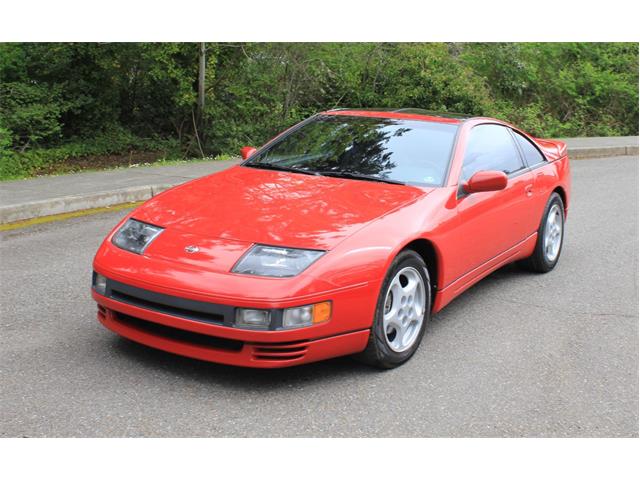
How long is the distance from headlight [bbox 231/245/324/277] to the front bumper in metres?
0.25

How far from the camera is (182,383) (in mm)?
3951

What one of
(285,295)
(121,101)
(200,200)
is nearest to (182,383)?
(285,295)

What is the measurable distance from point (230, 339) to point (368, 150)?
75.9 inches

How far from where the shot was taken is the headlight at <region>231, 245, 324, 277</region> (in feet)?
12.6

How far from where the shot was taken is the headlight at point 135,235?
4195 mm

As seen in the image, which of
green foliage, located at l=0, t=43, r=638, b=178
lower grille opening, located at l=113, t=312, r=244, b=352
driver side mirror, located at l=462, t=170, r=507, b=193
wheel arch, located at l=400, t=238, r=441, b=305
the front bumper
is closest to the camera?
the front bumper

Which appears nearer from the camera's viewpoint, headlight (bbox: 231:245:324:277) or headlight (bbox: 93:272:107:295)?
headlight (bbox: 231:245:324:277)

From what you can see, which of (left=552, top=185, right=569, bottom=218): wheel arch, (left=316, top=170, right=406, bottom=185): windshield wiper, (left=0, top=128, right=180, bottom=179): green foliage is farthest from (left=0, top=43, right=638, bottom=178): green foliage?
(left=316, top=170, right=406, bottom=185): windshield wiper

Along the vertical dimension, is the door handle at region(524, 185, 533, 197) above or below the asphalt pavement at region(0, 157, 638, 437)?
above

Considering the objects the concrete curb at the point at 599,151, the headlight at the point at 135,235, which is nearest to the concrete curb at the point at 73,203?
the headlight at the point at 135,235

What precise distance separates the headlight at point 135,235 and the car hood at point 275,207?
50mm

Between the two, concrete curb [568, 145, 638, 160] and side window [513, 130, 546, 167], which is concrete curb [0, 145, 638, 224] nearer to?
side window [513, 130, 546, 167]

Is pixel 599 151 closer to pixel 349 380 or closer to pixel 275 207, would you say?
pixel 275 207

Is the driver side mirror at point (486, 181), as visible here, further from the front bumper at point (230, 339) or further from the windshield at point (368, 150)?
the front bumper at point (230, 339)
